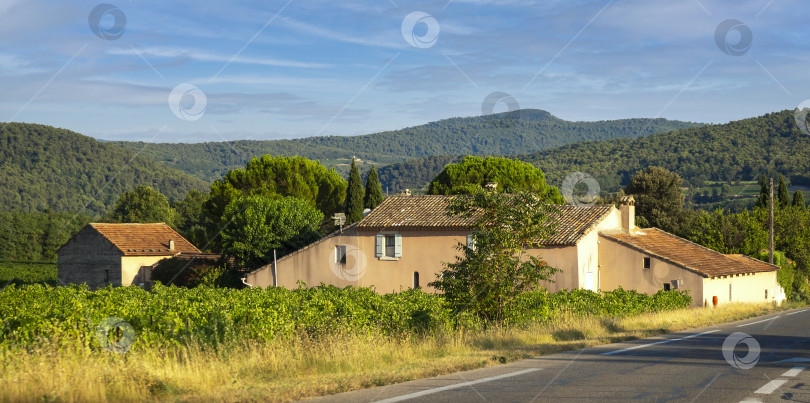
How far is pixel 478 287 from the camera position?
644 inches

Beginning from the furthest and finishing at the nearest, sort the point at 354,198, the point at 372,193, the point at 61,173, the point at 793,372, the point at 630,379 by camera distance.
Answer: the point at 61,173, the point at 372,193, the point at 354,198, the point at 793,372, the point at 630,379

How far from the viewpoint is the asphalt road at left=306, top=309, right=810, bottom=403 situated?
826cm

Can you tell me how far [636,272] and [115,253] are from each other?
37642 mm

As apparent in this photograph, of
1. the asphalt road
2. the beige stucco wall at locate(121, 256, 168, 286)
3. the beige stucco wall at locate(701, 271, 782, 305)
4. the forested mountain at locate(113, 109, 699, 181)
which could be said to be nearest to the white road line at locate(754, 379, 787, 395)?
the asphalt road

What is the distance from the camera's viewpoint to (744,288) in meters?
45.1

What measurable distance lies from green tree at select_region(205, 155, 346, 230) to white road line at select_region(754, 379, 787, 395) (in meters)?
50.9

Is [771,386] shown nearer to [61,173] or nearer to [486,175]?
[486,175]

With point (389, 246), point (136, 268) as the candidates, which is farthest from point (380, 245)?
point (136, 268)

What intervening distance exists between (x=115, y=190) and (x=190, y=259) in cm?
8549

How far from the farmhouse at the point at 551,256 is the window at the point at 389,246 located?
5cm

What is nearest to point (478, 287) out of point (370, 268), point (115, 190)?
point (370, 268)

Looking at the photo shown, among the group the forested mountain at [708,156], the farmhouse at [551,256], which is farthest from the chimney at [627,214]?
the forested mountain at [708,156]

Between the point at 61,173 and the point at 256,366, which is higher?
the point at 61,173

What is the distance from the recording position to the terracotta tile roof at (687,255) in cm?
3928
